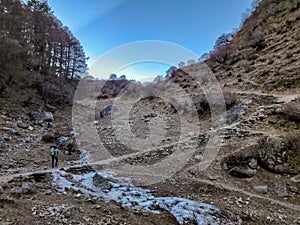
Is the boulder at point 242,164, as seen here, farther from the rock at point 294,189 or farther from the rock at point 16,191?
the rock at point 16,191

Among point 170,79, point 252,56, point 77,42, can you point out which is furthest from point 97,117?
point 252,56

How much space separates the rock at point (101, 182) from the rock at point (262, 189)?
503 centimetres

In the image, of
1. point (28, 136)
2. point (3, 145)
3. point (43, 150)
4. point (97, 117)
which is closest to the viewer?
point (3, 145)

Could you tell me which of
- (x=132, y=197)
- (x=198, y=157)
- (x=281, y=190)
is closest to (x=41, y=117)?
(x=198, y=157)

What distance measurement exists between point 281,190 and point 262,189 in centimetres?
59

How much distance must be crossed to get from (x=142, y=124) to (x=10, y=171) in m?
9.74

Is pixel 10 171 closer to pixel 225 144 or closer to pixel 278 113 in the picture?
pixel 225 144

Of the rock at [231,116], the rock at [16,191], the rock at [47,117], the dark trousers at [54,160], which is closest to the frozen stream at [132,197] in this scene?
the rock at [16,191]

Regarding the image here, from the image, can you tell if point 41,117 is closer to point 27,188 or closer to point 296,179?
point 27,188

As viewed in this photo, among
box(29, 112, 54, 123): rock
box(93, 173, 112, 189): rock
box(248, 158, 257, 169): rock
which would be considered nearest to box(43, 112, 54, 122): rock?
box(29, 112, 54, 123): rock

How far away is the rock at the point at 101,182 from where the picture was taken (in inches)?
361

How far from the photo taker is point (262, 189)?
29.0 feet

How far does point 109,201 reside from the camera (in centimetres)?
792

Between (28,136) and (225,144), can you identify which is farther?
(28,136)
